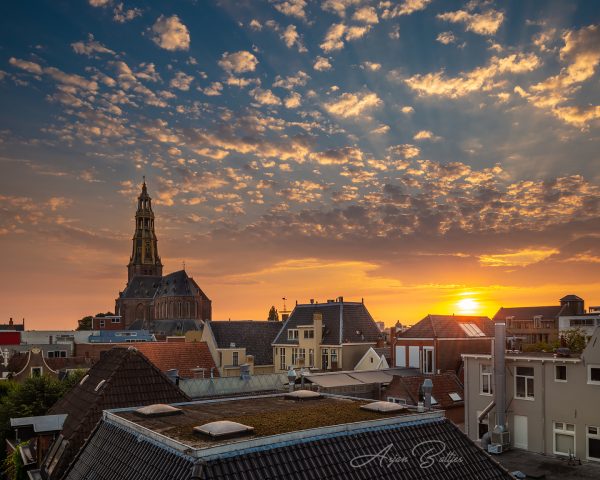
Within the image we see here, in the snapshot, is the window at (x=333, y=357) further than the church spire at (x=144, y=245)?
No

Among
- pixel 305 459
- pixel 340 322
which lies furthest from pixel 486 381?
pixel 305 459

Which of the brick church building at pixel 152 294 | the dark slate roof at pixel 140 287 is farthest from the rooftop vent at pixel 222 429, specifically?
the dark slate roof at pixel 140 287

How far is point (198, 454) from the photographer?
48.6ft

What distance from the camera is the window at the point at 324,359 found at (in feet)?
221

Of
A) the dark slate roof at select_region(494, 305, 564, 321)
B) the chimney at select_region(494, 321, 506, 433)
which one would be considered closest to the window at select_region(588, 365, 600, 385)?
the chimney at select_region(494, 321, 506, 433)

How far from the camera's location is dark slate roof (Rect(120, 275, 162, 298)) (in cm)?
17425

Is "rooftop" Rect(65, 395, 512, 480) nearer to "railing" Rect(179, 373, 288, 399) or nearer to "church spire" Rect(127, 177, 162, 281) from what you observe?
"railing" Rect(179, 373, 288, 399)

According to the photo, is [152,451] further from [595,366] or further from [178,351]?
[178,351]

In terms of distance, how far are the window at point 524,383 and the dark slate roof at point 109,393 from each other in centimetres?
2355

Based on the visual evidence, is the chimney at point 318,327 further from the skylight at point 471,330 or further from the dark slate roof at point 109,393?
the dark slate roof at point 109,393

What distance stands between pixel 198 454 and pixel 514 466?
25.5 metres

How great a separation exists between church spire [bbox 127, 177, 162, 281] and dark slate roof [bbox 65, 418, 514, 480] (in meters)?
171

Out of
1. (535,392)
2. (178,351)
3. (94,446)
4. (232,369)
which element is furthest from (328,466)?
(232,369)

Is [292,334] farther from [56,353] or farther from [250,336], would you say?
[56,353]
